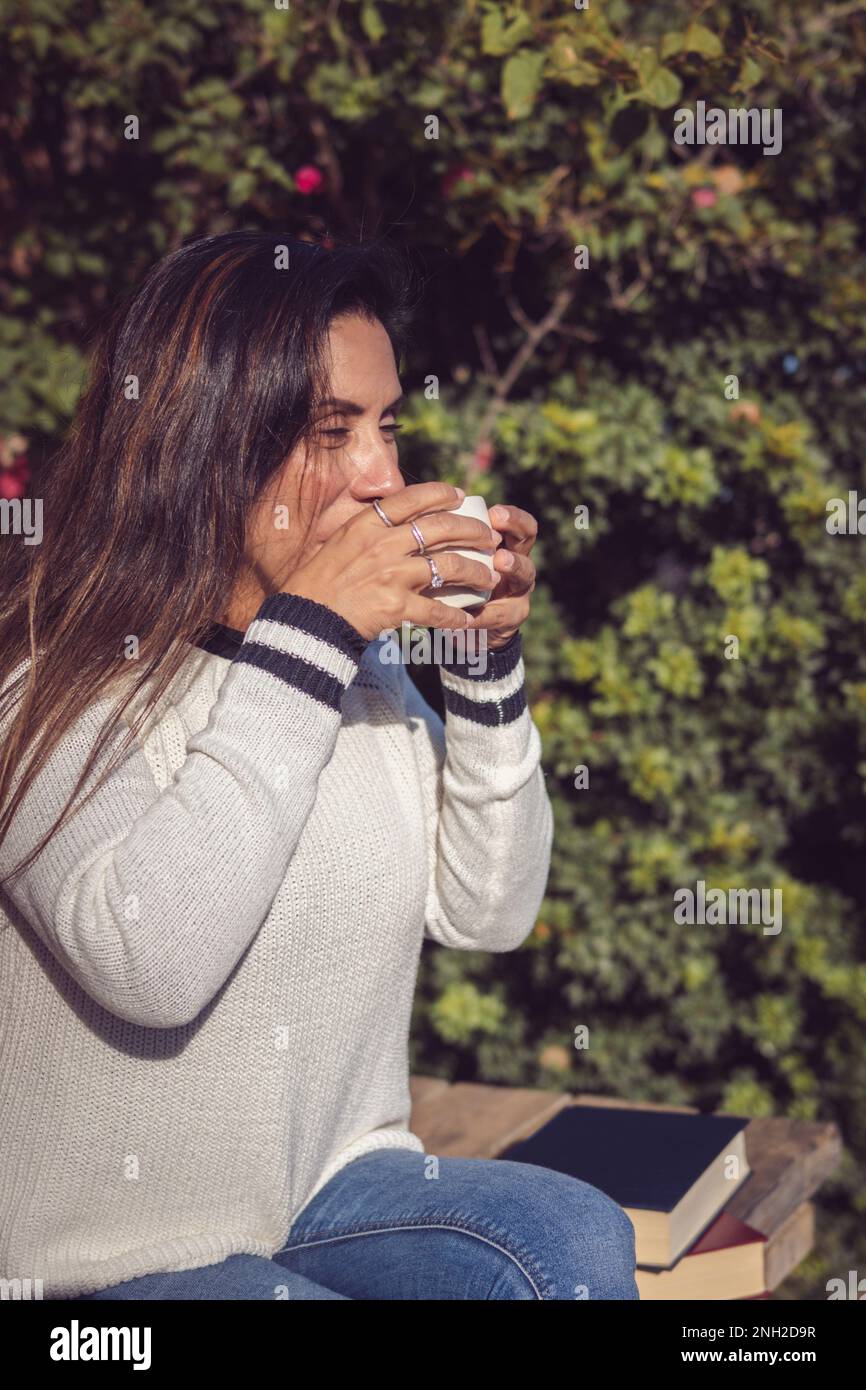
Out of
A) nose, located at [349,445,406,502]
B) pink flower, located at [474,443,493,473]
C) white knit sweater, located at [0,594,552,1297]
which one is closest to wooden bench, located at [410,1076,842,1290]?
white knit sweater, located at [0,594,552,1297]

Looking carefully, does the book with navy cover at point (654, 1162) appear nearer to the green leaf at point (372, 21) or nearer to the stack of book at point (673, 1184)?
the stack of book at point (673, 1184)

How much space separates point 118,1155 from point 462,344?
230cm

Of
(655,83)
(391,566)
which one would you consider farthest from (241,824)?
(655,83)

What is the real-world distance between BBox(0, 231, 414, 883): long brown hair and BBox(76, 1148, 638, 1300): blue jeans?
64 cm

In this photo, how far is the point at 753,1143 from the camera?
236cm

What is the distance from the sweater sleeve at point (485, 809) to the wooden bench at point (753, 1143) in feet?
1.93

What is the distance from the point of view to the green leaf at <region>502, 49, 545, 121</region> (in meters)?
2.44

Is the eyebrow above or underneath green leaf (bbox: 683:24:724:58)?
underneath

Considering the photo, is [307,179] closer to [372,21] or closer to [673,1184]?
[372,21]

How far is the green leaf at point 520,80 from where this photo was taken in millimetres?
2441

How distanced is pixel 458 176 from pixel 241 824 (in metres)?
2.01

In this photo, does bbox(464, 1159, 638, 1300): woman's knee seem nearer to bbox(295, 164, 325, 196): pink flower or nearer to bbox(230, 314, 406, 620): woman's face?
bbox(230, 314, 406, 620): woman's face

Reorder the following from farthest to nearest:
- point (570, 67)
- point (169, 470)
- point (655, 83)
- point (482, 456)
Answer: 1. point (482, 456)
2. point (570, 67)
3. point (655, 83)
4. point (169, 470)
